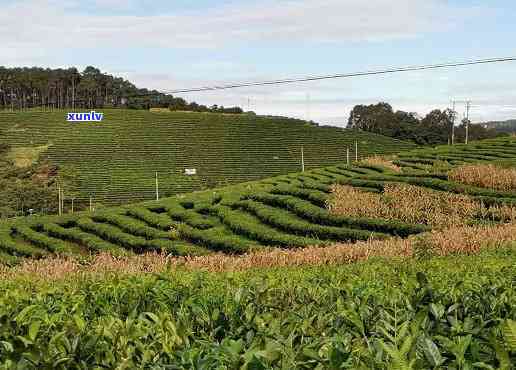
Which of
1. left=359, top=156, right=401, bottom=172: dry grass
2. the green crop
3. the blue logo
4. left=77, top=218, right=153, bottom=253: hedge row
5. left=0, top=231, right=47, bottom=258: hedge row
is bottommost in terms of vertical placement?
left=0, top=231, right=47, bottom=258: hedge row

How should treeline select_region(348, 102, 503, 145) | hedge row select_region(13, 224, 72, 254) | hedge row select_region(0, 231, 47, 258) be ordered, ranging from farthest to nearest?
treeline select_region(348, 102, 503, 145) → hedge row select_region(13, 224, 72, 254) → hedge row select_region(0, 231, 47, 258)

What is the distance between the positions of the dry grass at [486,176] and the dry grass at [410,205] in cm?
257

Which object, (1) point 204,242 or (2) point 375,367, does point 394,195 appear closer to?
(1) point 204,242

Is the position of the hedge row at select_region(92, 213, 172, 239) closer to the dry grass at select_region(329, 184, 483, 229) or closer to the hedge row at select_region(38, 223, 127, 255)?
the hedge row at select_region(38, 223, 127, 255)

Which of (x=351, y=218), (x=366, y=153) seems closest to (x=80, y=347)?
(x=351, y=218)

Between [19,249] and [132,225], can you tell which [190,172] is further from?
[19,249]

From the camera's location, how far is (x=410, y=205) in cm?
3022

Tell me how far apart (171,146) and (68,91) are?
45.2 m

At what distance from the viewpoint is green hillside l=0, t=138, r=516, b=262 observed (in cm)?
2835

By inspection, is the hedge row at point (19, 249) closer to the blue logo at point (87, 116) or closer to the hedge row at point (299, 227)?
the blue logo at point (87, 116)

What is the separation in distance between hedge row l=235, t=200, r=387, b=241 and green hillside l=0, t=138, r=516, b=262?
4 cm

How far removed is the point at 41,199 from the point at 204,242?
31.5 metres

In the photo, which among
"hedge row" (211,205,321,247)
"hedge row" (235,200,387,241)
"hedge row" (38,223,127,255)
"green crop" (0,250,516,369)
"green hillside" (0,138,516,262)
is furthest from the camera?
"hedge row" (38,223,127,255)

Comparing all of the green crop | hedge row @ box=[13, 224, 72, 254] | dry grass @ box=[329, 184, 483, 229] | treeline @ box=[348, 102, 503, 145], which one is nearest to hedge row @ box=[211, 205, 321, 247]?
dry grass @ box=[329, 184, 483, 229]
